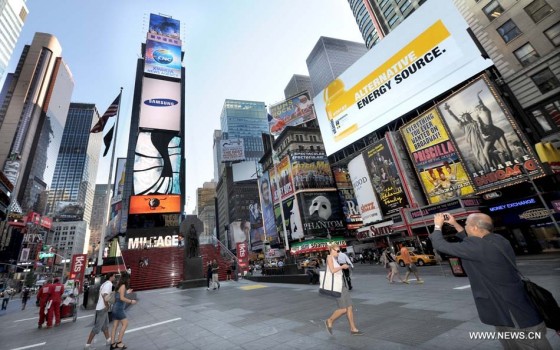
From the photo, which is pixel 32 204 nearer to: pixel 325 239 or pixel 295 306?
pixel 325 239

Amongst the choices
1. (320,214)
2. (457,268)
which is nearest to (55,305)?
(457,268)

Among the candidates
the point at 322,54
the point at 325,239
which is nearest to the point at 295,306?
the point at 325,239

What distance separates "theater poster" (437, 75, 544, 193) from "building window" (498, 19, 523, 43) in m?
3.73

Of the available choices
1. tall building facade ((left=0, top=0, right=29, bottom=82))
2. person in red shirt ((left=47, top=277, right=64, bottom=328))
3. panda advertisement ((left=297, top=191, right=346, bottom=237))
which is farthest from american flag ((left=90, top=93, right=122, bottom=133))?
tall building facade ((left=0, top=0, right=29, bottom=82))

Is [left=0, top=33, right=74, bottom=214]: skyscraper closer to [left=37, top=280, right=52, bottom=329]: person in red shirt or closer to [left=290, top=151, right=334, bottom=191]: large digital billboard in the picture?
[left=290, top=151, right=334, bottom=191]: large digital billboard

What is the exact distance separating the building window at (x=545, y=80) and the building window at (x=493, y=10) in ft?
24.1

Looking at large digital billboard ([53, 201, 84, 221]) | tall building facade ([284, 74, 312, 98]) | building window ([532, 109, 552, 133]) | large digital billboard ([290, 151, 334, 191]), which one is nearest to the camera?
building window ([532, 109, 552, 133])

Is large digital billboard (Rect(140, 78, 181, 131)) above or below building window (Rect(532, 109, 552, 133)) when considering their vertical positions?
above

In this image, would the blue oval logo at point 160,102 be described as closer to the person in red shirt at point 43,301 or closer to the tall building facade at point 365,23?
the person in red shirt at point 43,301

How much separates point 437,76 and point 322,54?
13270 centimetres

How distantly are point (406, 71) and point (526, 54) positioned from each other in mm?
10210

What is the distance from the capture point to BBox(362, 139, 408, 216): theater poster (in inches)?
1494

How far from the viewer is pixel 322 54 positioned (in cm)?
14612

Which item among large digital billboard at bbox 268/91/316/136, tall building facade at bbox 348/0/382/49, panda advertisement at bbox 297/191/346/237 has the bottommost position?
panda advertisement at bbox 297/191/346/237
